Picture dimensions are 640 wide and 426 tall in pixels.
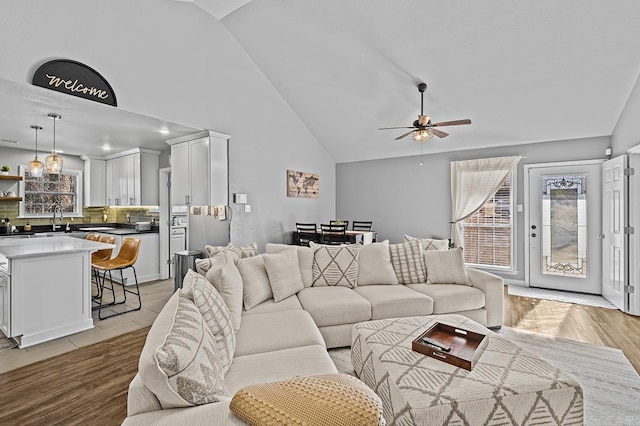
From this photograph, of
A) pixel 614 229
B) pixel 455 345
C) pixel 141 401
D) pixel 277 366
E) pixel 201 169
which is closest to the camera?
pixel 141 401

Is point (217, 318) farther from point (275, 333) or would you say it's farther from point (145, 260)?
point (145, 260)

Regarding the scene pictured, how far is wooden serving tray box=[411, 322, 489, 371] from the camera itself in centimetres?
178

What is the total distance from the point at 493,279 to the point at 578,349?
2.94 feet

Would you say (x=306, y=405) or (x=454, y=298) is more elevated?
(x=306, y=405)

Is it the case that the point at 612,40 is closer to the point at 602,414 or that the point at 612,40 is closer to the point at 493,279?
the point at 493,279

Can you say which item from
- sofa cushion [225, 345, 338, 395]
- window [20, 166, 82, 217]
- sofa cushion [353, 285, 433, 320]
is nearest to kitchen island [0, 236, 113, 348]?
sofa cushion [225, 345, 338, 395]

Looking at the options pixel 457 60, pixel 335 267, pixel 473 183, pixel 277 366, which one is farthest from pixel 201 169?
pixel 473 183

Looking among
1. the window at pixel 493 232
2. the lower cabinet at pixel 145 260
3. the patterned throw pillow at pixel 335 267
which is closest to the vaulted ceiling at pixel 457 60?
the window at pixel 493 232

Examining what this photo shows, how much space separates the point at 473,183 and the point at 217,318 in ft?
17.1

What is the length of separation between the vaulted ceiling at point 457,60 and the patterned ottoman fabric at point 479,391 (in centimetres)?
340

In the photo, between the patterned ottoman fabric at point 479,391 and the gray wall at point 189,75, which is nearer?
the patterned ottoman fabric at point 479,391

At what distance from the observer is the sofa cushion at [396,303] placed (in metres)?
2.93

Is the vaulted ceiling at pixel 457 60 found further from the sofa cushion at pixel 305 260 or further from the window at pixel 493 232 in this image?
the sofa cushion at pixel 305 260

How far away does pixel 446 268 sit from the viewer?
3.49 m
